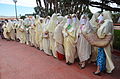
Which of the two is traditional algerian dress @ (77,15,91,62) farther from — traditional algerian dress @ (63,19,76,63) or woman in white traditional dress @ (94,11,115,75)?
woman in white traditional dress @ (94,11,115,75)

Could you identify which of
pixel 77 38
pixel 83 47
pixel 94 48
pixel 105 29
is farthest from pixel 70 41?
pixel 105 29

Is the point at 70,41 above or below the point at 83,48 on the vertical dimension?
above

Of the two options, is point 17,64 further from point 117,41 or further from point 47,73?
point 117,41

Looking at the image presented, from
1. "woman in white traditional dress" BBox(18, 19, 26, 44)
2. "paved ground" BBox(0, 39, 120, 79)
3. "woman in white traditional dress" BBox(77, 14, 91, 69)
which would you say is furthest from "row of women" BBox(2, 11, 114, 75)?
"woman in white traditional dress" BBox(18, 19, 26, 44)

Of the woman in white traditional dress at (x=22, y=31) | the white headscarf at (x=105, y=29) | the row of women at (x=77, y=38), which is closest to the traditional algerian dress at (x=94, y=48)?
the row of women at (x=77, y=38)

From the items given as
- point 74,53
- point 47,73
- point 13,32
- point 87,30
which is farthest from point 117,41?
point 13,32

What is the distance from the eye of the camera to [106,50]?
407cm

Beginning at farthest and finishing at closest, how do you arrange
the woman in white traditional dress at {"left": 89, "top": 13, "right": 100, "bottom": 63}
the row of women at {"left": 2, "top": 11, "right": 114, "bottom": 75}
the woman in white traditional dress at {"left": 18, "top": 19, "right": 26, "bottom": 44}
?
the woman in white traditional dress at {"left": 18, "top": 19, "right": 26, "bottom": 44}, the woman in white traditional dress at {"left": 89, "top": 13, "right": 100, "bottom": 63}, the row of women at {"left": 2, "top": 11, "right": 114, "bottom": 75}

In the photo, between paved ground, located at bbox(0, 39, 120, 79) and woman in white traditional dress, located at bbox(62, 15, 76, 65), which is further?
woman in white traditional dress, located at bbox(62, 15, 76, 65)

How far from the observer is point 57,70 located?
4730 mm

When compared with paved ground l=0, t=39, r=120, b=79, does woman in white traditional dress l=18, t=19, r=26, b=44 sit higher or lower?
higher

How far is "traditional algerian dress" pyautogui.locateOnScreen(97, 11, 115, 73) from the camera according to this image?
391 centimetres

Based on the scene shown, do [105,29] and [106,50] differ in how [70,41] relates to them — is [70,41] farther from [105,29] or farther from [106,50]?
[105,29]

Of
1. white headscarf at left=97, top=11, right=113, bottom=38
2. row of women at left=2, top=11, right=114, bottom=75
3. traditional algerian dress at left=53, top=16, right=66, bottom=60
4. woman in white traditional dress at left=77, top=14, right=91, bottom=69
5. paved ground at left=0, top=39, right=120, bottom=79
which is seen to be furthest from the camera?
traditional algerian dress at left=53, top=16, right=66, bottom=60
